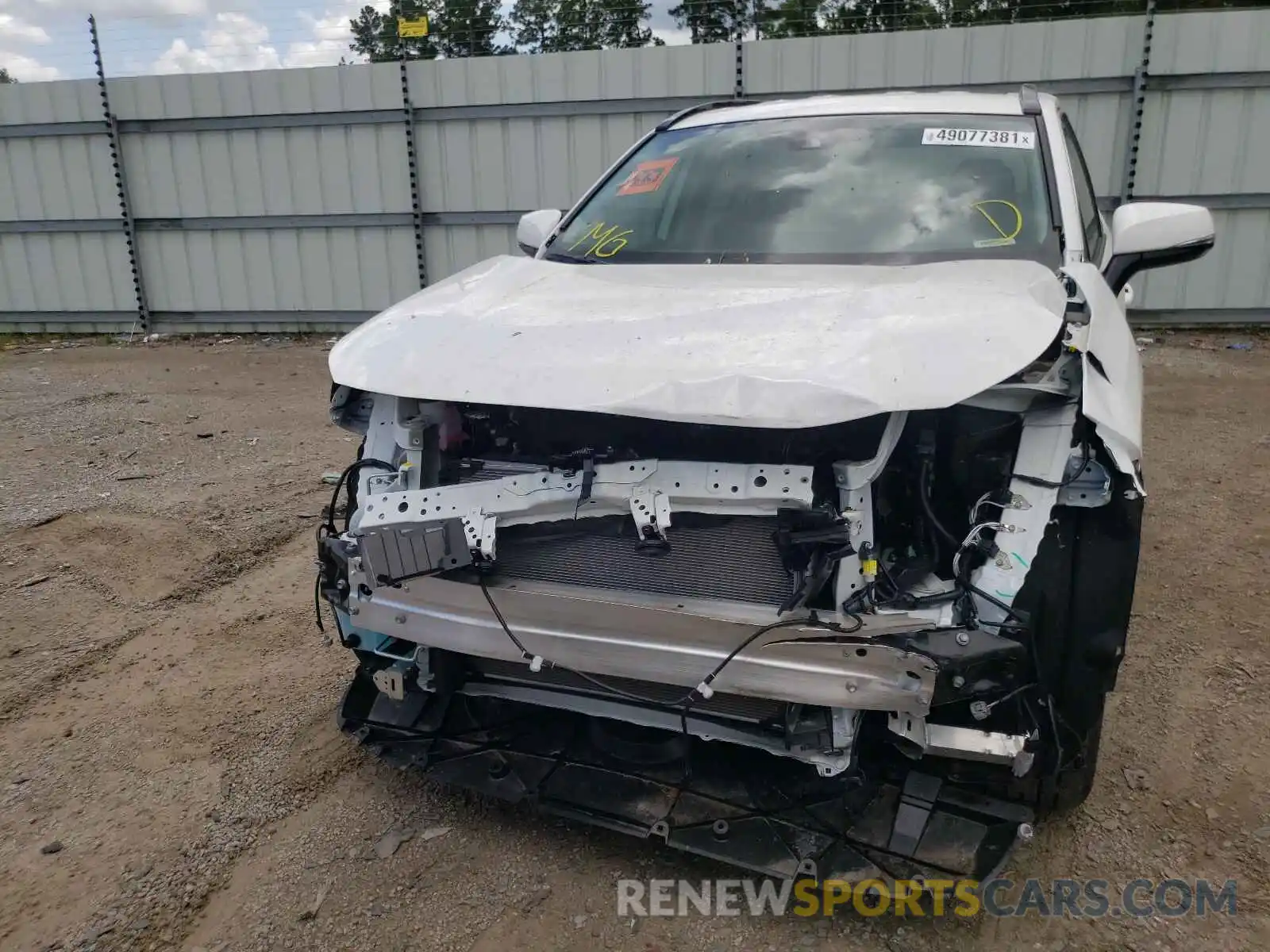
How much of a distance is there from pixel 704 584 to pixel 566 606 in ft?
1.08

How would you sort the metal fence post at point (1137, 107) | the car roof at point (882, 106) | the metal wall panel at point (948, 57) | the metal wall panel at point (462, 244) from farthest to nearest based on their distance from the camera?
the metal wall panel at point (462, 244) → the metal wall panel at point (948, 57) → the metal fence post at point (1137, 107) → the car roof at point (882, 106)

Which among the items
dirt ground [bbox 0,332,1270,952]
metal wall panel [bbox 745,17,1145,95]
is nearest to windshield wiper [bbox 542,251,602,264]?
dirt ground [bbox 0,332,1270,952]

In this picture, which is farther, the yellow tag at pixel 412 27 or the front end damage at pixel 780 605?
the yellow tag at pixel 412 27

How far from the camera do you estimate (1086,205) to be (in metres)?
3.43

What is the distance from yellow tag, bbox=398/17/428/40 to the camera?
982 cm

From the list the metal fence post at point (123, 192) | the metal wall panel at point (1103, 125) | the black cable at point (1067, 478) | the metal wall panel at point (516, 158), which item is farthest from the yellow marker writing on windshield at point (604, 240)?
the metal fence post at point (123, 192)

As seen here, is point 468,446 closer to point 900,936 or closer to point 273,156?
point 900,936

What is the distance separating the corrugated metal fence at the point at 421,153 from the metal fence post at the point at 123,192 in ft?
0.07

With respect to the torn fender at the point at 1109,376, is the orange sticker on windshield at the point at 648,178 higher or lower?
higher

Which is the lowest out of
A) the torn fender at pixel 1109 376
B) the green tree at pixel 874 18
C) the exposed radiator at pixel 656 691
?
the exposed radiator at pixel 656 691

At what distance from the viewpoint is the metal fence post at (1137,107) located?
853 cm

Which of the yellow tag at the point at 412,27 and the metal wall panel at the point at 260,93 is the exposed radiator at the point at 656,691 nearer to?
the metal wall panel at the point at 260,93

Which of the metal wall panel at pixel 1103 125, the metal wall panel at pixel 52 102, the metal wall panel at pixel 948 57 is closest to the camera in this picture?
the metal wall panel at pixel 948 57

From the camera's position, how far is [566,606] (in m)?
2.21
